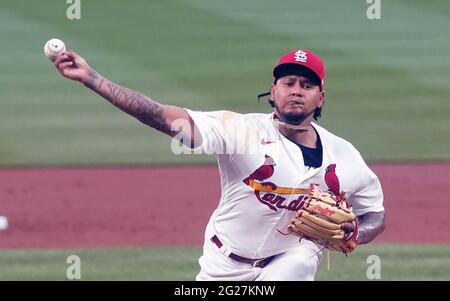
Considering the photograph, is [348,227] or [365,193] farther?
[365,193]

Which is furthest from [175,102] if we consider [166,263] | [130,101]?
[130,101]

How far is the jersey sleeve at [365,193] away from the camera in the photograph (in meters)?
5.97

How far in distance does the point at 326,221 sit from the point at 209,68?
1063 centimetres

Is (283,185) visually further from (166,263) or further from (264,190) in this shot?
(166,263)

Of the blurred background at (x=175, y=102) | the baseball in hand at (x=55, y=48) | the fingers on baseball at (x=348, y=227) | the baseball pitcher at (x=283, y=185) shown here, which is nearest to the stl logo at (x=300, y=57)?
the baseball pitcher at (x=283, y=185)

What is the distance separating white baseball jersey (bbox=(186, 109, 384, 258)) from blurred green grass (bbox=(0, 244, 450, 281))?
8.89ft

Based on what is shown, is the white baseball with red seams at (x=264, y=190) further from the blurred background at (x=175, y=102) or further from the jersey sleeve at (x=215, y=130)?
the blurred background at (x=175, y=102)

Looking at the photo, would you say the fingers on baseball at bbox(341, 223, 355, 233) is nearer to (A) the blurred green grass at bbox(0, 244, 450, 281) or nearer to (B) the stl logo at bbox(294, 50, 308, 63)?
(B) the stl logo at bbox(294, 50, 308, 63)

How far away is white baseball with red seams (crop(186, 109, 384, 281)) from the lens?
5652mm

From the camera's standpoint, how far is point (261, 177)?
18.6 feet

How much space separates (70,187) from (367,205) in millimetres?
6232
